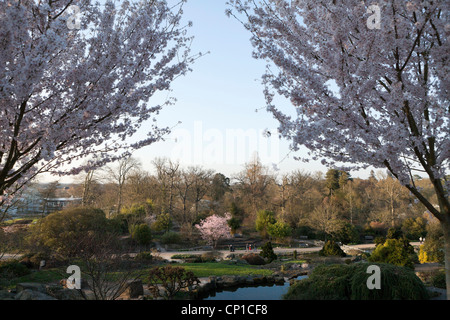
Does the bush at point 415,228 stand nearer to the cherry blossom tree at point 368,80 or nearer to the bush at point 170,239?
the bush at point 170,239

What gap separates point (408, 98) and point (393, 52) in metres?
0.72

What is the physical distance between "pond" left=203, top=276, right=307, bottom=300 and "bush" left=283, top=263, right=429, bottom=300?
323 centimetres

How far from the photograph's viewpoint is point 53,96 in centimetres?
452

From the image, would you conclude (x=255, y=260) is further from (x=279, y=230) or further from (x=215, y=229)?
(x=279, y=230)

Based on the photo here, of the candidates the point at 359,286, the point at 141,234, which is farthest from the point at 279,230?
the point at 359,286

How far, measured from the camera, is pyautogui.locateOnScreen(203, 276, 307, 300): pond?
959cm

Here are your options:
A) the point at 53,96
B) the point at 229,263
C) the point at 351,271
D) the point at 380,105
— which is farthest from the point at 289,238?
the point at 53,96

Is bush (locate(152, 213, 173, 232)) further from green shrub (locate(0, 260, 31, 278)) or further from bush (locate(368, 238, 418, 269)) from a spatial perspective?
bush (locate(368, 238, 418, 269))

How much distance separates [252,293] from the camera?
10250mm

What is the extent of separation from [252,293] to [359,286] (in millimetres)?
5026

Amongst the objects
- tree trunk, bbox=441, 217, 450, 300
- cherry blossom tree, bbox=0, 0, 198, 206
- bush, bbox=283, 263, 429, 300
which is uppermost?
cherry blossom tree, bbox=0, 0, 198, 206

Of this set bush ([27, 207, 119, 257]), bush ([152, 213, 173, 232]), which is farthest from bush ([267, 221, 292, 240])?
bush ([27, 207, 119, 257])

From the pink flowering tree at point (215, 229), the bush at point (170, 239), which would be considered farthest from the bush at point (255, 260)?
the bush at point (170, 239)
